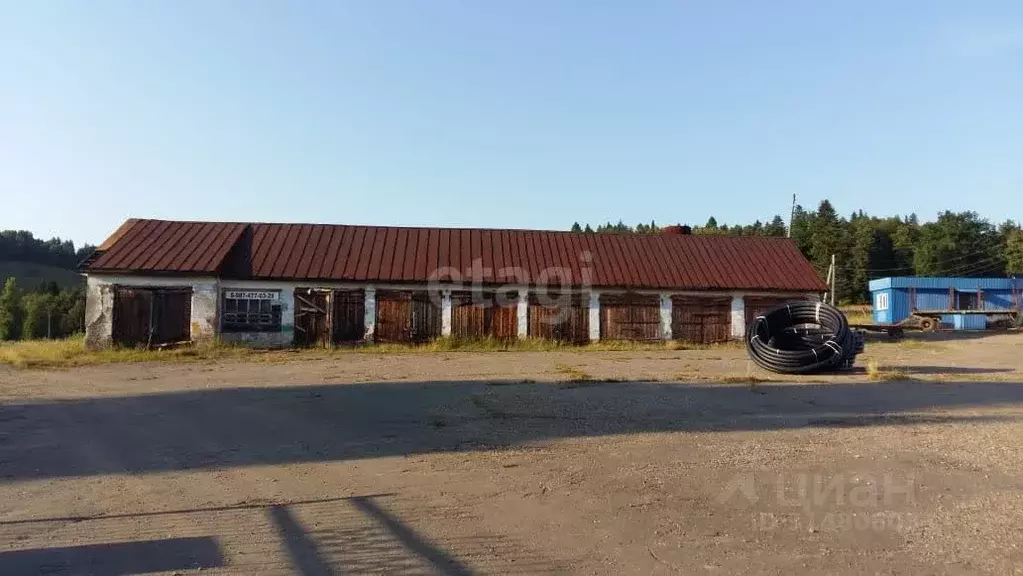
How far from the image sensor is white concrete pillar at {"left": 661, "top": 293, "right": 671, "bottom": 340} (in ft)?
89.8

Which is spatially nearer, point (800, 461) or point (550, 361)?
point (800, 461)

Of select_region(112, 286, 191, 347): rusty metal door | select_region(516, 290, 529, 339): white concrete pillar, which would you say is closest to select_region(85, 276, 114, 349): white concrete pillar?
select_region(112, 286, 191, 347): rusty metal door

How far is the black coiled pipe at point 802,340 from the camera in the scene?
16.6 meters

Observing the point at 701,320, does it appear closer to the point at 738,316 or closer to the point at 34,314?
the point at 738,316

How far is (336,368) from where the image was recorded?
18.6 metres

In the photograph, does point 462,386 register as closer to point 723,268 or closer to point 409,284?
point 409,284

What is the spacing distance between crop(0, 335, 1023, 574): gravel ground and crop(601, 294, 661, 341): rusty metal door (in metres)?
13.1

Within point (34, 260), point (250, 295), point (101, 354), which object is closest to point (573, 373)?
point (250, 295)

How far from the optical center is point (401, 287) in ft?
87.2

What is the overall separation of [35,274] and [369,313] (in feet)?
347

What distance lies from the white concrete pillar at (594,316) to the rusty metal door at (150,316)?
1431 cm

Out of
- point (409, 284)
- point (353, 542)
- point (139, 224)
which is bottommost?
point (353, 542)

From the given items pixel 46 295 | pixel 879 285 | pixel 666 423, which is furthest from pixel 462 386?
pixel 46 295

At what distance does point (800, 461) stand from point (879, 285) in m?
43.2
